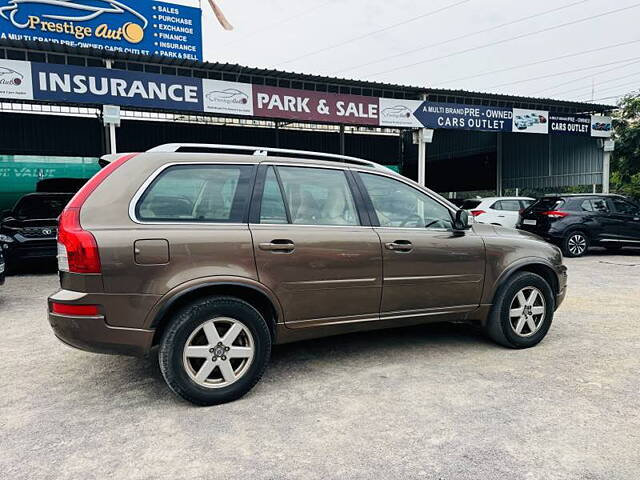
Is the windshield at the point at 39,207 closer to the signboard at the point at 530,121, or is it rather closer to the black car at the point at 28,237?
the black car at the point at 28,237

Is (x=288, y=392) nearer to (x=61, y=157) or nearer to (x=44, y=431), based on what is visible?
(x=44, y=431)

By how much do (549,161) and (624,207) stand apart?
27.5 ft

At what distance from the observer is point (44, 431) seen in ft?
9.15

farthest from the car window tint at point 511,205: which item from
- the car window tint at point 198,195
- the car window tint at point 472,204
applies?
the car window tint at point 198,195

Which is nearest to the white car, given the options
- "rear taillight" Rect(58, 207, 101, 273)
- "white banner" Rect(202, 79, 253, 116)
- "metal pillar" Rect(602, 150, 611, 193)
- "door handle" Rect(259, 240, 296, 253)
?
"metal pillar" Rect(602, 150, 611, 193)

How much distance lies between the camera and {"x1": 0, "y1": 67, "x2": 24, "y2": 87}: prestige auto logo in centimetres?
909

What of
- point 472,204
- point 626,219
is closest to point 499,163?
point 472,204

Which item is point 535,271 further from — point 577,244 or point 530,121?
point 530,121

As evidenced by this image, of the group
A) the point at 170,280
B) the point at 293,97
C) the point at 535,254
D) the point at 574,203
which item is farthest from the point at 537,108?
the point at 170,280

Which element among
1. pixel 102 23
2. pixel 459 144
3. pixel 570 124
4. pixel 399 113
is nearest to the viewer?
pixel 399 113

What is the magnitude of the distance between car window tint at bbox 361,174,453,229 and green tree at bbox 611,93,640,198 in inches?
642

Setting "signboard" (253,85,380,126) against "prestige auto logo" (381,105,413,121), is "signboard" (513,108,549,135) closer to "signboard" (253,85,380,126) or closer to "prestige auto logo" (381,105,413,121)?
"prestige auto logo" (381,105,413,121)

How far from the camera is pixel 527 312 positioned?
426 cm

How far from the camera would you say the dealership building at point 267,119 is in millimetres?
10094
